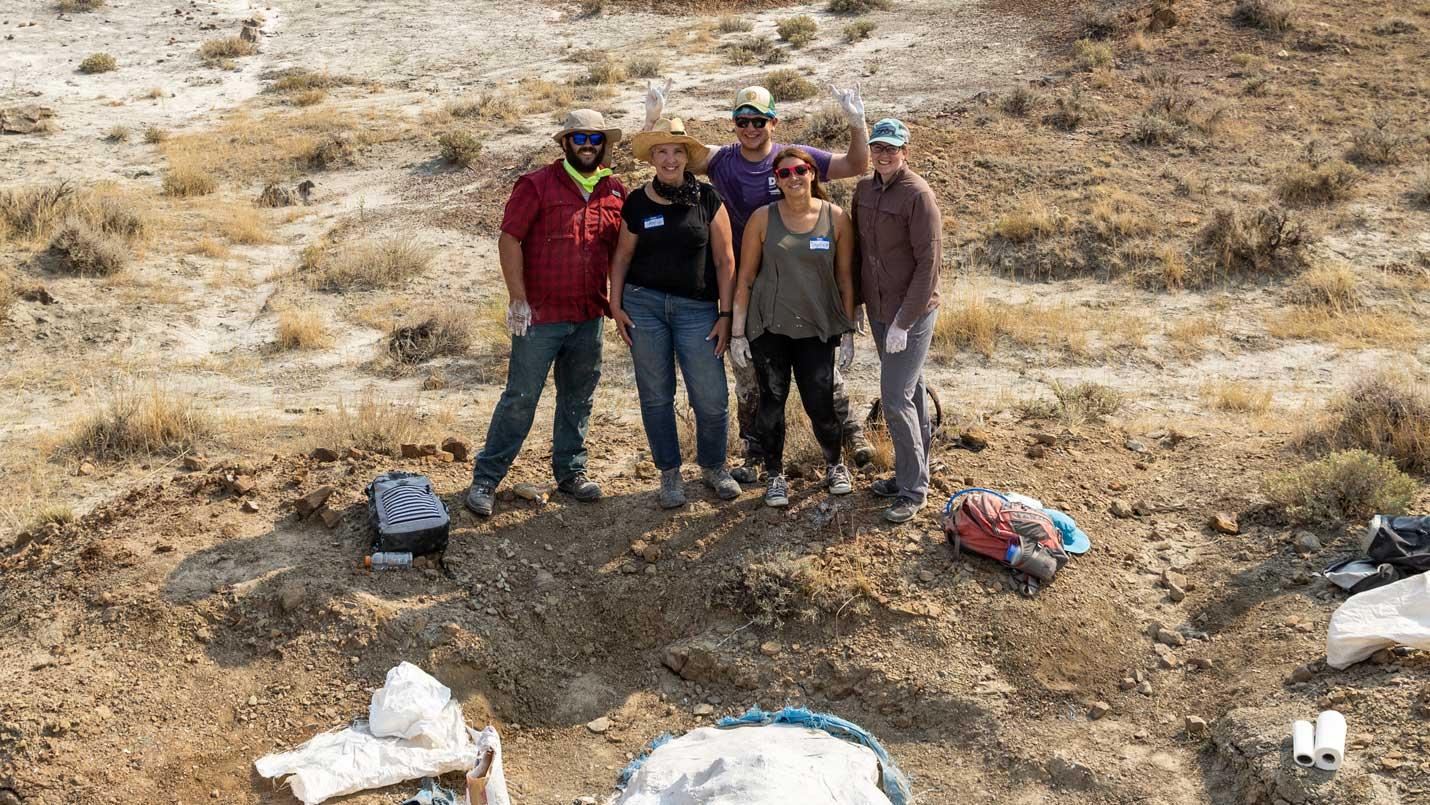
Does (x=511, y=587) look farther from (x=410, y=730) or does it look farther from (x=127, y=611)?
(x=127, y=611)

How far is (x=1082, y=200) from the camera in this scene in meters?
12.4

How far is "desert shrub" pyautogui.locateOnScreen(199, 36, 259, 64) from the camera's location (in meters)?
22.3

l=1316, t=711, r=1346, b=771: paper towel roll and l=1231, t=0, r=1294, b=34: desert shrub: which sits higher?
l=1231, t=0, r=1294, b=34: desert shrub

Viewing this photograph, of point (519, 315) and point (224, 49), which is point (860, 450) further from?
point (224, 49)

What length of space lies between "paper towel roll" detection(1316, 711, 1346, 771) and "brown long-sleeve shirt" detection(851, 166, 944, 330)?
2164 mm

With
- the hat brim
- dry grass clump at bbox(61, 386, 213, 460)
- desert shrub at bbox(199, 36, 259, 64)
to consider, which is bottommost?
dry grass clump at bbox(61, 386, 213, 460)

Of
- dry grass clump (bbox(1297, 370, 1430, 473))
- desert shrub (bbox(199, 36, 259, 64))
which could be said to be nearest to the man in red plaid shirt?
dry grass clump (bbox(1297, 370, 1430, 473))

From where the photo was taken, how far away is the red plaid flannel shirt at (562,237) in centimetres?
519

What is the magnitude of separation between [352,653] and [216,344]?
6.54 m

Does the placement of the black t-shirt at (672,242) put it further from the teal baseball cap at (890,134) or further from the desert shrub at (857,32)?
the desert shrub at (857,32)

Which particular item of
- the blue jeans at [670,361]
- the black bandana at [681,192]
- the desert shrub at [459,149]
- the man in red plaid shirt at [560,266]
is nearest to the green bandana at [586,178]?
the man in red plaid shirt at [560,266]

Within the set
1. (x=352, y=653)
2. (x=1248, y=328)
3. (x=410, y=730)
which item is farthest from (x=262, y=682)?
(x=1248, y=328)

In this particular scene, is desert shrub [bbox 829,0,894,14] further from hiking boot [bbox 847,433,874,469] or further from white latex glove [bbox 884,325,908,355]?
white latex glove [bbox 884,325,908,355]

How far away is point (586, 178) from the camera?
5.25 meters
